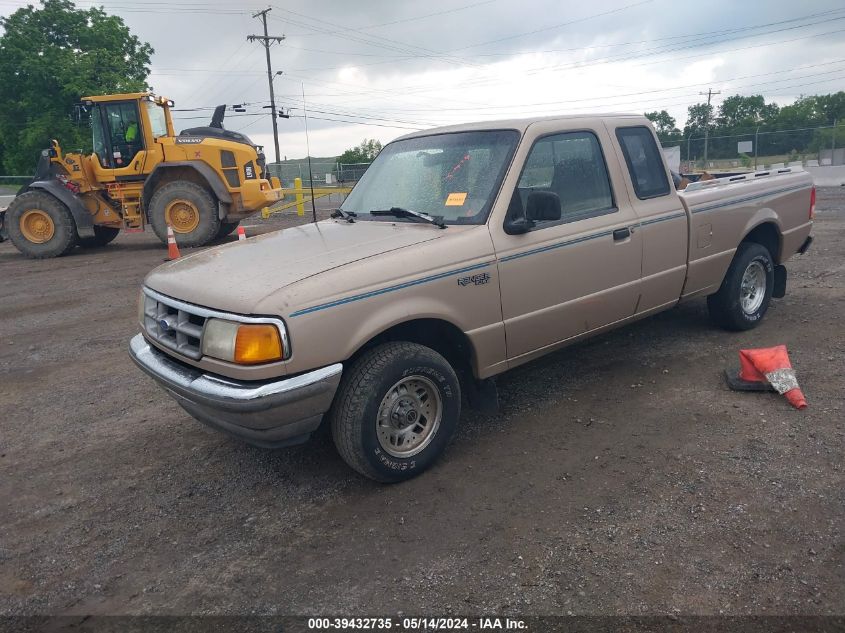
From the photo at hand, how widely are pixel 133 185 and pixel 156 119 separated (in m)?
1.54

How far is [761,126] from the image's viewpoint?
146ft

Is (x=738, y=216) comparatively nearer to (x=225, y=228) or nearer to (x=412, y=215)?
(x=412, y=215)

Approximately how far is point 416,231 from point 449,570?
6.39 feet

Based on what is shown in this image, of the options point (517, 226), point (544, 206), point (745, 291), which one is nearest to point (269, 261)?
point (517, 226)

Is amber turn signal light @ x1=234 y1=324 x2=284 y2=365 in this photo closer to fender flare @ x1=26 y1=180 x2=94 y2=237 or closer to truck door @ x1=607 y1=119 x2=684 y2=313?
truck door @ x1=607 y1=119 x2=684 y2=313

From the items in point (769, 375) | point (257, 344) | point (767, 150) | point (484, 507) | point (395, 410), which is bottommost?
point (484, 507)

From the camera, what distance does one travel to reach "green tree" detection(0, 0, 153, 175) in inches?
1578

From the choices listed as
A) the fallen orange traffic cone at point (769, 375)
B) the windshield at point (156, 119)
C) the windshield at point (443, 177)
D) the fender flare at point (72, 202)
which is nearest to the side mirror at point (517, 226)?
the windshield at point (443, 177)

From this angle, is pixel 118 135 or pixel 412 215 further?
pixel 118 135

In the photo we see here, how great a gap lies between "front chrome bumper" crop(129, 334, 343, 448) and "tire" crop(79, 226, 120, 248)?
14.0m

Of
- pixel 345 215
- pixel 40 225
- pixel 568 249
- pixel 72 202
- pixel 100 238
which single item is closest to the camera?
pixel 568 249

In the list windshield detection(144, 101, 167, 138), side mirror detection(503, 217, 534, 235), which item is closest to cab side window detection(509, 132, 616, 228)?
side mirror detection(503, 217, 534, 235)

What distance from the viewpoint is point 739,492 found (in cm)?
333

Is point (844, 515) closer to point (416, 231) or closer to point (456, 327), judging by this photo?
point (456, 327)
